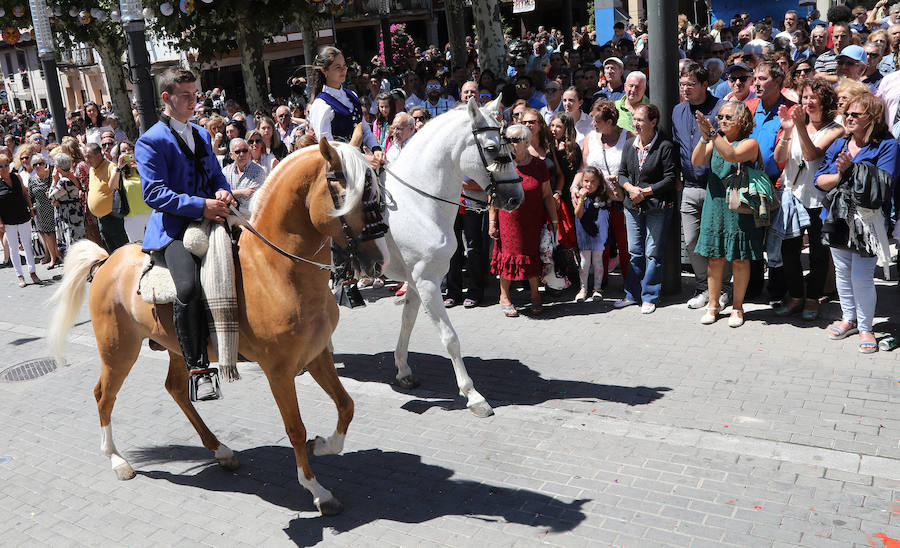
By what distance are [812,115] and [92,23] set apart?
22.8 m

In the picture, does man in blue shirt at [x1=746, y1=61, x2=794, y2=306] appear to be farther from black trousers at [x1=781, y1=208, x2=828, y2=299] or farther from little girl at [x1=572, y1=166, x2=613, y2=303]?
little girl at [x1=572, y1=166, x2=613, y2=303]

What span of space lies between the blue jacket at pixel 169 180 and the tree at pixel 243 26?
1456 cm

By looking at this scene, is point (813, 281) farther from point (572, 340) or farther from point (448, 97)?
point (448, 97)

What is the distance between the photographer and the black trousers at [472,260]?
8.98 m

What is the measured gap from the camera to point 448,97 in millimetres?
15188

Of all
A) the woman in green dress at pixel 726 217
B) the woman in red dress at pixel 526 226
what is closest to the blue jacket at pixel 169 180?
the woman in red dress at pixel 526 226

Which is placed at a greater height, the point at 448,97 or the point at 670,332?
the point at 448,97

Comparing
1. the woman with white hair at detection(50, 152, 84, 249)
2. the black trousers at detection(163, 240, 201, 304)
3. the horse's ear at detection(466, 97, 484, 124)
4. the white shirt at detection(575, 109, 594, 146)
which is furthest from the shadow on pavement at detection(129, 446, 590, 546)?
the woman with white hair at detection(50, 152, 84, 249)

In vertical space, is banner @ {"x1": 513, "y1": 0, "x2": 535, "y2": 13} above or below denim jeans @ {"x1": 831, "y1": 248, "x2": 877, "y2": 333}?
above

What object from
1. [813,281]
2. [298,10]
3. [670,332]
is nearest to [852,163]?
[813,281]

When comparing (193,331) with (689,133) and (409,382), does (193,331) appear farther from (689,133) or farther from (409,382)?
(689,133)

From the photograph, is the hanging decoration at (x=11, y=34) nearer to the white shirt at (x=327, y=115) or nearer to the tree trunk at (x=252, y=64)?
the tree trunk at (x=252, y=64)

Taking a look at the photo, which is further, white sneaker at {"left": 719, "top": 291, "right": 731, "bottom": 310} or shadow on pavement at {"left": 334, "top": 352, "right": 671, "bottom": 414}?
white sneaker at {"left": 719, "top": 291, "right": 731, "bottom": 310}

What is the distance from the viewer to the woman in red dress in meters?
8.21
